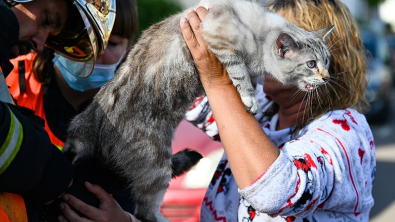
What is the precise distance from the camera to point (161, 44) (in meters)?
2.14

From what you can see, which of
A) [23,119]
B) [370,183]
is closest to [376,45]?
[370,183]

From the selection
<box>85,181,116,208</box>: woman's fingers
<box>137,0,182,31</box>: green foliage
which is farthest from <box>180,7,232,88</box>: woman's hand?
<box>137,0,182,31</box>: green foliage

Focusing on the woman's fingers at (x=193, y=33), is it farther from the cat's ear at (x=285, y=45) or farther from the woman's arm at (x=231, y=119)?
the cat's ear at (x=285, y=45)

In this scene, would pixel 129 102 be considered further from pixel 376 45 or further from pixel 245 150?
pixel 376 45

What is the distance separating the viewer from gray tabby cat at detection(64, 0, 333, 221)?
208cm

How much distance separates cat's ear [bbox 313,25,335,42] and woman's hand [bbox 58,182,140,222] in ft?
4.03

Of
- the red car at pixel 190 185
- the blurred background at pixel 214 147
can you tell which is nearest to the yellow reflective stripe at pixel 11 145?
the blurred background at pixel 214 147

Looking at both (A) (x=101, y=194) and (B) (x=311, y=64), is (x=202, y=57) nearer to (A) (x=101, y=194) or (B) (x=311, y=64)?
(B) (x=311, y=64)

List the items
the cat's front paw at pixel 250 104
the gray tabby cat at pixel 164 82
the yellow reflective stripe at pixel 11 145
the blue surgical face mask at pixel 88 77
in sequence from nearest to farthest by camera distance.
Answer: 1. the yellow reflective stripe at pixel 11 145
2. the cat's front paw at pixel 250 104
3. the gray tabby cat at pixel 164 82
4. the blue surgical face mask at pixel 88 77

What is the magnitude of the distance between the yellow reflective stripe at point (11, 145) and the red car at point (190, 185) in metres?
1.93

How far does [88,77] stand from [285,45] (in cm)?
116

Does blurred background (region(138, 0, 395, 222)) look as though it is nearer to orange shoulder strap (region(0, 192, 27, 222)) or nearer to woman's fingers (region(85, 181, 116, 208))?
woman's fingers (region(85, 181, 116, 208))

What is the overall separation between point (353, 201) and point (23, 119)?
129 centimetres

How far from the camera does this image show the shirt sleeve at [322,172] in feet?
5.44
